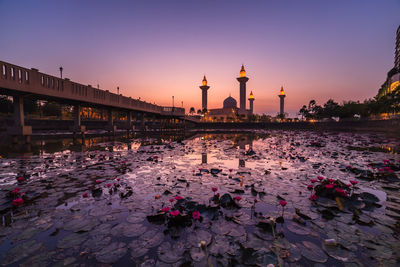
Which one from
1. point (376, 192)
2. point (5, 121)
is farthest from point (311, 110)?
point (5, 121)

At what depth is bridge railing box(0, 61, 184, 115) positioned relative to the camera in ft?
52.2

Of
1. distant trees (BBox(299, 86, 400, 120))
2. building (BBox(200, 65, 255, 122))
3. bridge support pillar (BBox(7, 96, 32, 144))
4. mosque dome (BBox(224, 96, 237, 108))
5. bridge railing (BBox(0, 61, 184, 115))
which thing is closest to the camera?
bridge railing (BBox(0, 61, 184, 115))

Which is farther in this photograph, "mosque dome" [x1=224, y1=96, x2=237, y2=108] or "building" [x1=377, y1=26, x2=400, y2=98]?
"mosque dome" [x1=224, y1=96, x2=237, y2=108]

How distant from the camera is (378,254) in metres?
2.61

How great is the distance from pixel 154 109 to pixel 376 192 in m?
45.7

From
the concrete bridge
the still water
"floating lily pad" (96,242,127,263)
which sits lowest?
"floating lily pad" (96,242,127,263)

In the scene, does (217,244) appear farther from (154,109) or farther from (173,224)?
(154,109)

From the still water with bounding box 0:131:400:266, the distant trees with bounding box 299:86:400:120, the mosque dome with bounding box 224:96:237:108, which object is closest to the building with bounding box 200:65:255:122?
the mosque dome with bounding box 224:96:237:108

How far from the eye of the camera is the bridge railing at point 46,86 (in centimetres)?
1592

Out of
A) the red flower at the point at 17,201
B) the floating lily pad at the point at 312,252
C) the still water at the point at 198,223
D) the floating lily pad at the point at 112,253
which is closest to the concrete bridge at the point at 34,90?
the still water at the point at 198,223

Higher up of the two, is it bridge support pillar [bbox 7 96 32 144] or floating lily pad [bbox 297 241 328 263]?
bridge support pillar [bbox 7 96 32 144]

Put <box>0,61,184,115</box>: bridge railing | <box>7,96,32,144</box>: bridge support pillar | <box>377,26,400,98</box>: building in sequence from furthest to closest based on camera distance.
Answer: <box>377,26,400,98</box>: building → <box>7,96,32,144</box>: bridge support pillar → <box>0,61,184,115</box>: bridge railing

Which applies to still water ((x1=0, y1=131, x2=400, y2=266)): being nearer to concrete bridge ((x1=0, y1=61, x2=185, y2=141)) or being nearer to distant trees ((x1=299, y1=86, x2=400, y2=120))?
concrete bridge ((x1=0, y1=61, x2=185, y2=141))

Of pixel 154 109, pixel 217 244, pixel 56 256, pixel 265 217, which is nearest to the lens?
pixel 56 256
